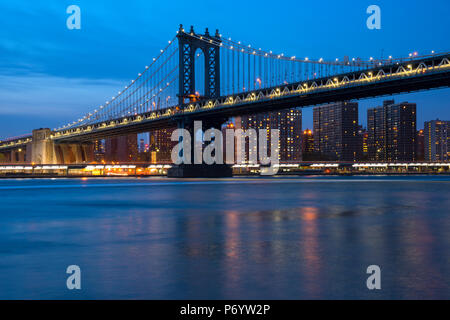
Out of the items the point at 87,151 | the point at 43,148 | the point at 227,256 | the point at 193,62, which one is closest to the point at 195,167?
the point at 193,62

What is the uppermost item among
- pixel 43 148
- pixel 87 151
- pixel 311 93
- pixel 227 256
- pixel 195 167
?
pixel 311 93

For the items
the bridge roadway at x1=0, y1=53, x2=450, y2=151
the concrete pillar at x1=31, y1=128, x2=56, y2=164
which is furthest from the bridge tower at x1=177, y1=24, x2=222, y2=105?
the concrete pillar at x1=31, y1=128, x2=56, y2=164

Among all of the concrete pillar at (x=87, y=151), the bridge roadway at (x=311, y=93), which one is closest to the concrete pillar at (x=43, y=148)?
the concrete pillar at (x=87, y=151)

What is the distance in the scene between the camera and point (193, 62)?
305ft

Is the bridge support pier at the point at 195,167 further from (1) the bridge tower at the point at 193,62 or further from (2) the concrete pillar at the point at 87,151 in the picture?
(2) the concrete pillar at the point at 87,151

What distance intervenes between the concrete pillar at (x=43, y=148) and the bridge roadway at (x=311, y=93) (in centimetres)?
2878

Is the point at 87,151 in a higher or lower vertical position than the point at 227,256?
higher

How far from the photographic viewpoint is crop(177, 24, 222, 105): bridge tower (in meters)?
92.7

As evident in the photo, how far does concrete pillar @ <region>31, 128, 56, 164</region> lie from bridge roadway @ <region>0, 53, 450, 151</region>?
28781 mm

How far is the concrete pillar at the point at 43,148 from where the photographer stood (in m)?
134

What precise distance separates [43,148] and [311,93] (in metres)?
87.3

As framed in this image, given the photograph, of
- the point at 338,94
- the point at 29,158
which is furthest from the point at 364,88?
Result: the point at 29,158

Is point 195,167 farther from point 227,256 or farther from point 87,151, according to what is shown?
point 227,256

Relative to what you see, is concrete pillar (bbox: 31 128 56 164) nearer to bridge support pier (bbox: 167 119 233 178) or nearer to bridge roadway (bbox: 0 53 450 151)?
bridge roadway (bbox: 0 53 450 151)
